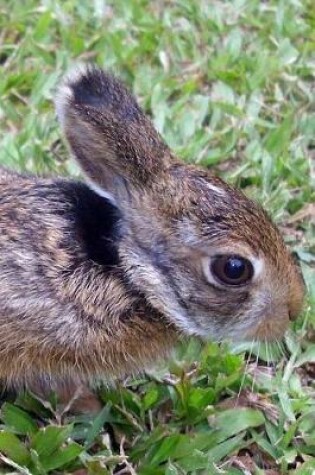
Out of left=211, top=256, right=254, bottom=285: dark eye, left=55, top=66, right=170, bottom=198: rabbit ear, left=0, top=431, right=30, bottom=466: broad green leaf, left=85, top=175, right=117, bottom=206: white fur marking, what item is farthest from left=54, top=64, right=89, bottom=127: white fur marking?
left=0, top=431, right=30, bottom=466: broad green leaf

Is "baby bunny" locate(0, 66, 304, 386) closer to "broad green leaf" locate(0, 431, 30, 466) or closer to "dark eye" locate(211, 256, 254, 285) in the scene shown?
"dark eye" locate(211, 256, 254, 285)

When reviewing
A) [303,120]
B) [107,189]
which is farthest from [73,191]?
[303,120]

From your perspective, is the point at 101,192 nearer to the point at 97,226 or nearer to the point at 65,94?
the point at 97,226

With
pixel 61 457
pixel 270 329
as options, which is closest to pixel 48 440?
pixel 61 457

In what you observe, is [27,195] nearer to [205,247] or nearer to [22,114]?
[205,247]

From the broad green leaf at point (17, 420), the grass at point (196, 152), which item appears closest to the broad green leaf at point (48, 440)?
the grass at point (196, 152)

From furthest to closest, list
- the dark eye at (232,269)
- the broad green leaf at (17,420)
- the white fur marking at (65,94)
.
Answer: the broad green leaf at (17,420)
the white fur marking at (65,94)
the dark eye at (232,269)

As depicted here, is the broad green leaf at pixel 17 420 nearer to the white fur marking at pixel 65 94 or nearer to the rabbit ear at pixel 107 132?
the rabbit ear at pixel 107 132

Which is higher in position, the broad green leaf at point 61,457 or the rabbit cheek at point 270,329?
the rabbit cheek at point 270,329
